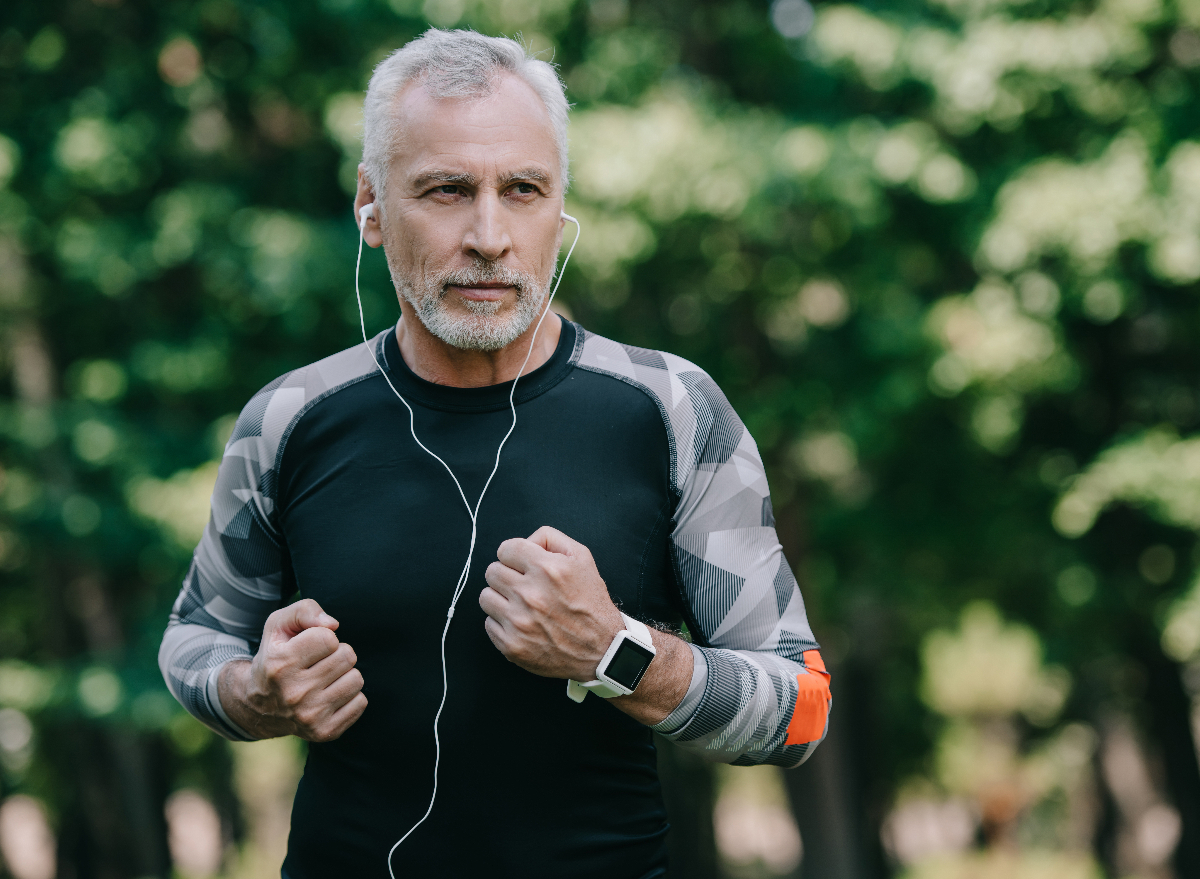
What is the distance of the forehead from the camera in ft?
6.53

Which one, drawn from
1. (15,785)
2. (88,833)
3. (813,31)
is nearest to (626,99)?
(813,31)

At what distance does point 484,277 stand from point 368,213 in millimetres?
336

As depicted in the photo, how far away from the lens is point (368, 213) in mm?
2189

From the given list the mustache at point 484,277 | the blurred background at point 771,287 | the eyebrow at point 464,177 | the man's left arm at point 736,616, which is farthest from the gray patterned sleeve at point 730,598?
the blurred background at point 771,287

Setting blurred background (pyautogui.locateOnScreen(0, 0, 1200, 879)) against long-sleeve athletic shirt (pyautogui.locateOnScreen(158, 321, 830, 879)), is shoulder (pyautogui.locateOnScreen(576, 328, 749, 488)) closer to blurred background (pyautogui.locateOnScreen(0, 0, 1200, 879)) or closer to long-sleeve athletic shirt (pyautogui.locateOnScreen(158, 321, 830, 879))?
long-sleeve athletic shirt (pyautogui.locateOnScreen(158, 321, 830, 879))

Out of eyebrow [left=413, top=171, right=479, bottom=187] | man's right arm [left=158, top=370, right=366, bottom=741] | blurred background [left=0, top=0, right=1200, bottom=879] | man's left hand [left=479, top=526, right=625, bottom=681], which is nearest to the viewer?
man's left hand [left=479, top=526, right=625, bottom=681]

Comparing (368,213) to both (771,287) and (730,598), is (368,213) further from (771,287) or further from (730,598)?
(771,287)

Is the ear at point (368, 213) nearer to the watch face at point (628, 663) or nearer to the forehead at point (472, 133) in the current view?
the forehead at point (472, 133)

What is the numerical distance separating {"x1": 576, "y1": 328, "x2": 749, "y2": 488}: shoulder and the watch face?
362 mm

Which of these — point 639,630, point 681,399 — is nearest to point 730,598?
point 639,630

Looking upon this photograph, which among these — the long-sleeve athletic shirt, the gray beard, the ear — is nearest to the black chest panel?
the long-sleeve athletic shirt

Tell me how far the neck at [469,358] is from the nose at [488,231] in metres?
0.16

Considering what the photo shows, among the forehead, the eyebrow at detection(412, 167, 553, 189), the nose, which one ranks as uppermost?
the forehead

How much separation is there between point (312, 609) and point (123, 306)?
31.4 feet
